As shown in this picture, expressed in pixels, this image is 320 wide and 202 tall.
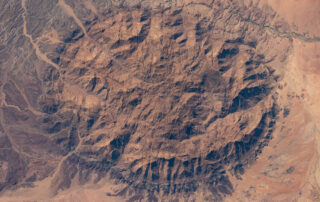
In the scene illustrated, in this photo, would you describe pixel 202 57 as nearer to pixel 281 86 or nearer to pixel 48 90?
pixel 281 86

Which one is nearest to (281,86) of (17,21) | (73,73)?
(73,73)

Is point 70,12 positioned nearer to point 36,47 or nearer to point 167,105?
point 36,47

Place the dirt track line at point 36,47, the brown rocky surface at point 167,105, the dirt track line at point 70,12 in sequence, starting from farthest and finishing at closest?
the dirt track line at point 70,12, the dirt track line at point 36,47, the brown rocky surface at point 167,105

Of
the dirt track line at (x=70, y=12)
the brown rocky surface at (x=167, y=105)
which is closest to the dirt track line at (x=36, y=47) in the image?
the brown rocky surface at (x=167, y=105)

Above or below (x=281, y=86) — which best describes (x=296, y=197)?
below

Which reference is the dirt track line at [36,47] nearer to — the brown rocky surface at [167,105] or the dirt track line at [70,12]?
the brown rocky surface at [167,105]

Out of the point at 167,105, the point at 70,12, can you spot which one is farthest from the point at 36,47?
the point at 167,105

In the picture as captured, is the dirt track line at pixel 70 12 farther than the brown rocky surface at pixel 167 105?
Yes

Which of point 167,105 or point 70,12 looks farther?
point 70,12

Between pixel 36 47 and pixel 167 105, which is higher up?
pixel 36 47
